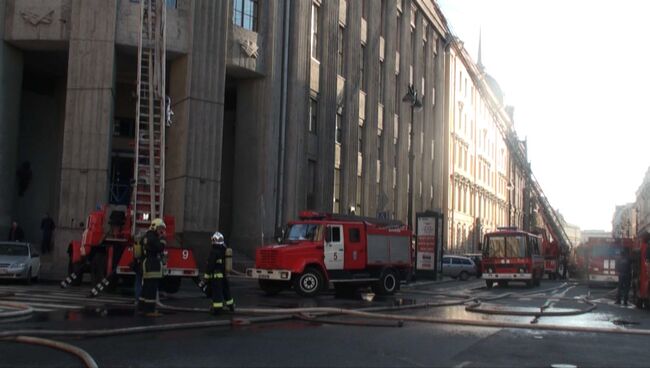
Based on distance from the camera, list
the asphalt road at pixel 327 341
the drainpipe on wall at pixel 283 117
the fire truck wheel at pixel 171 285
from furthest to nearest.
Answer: the drainpipe on wall at pixel 283 117
the fire truck wheel at pixel 171 285
the asphalt road at pixel 327 341

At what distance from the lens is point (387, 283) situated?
Result: 22469 mm

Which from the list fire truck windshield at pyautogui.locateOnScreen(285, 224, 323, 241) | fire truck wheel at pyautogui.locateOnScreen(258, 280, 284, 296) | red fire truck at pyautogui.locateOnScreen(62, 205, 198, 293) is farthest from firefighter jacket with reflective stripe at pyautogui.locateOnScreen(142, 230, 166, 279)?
fire truck windshield at pyautogui.locateOnScreen(285, 224, 323, 241)

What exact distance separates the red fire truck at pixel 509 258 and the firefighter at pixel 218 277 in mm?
20500

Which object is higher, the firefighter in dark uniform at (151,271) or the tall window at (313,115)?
the tall window at (313,115)

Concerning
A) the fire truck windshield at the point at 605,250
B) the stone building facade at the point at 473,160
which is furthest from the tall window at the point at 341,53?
the stone building facade at the point at 473,160

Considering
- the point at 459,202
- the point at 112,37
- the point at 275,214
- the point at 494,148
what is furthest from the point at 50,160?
the point at 494,148

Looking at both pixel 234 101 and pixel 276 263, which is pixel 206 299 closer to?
pixel 276 263

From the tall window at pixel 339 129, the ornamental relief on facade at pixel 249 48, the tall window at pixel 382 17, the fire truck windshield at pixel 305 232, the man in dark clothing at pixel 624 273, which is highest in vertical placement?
the tall window at pixel 382 17

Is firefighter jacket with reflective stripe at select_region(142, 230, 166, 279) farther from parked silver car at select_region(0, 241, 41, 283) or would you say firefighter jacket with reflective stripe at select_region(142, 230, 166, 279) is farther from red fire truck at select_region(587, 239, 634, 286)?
red fire truck at select_region(587, 239, 634, 286)

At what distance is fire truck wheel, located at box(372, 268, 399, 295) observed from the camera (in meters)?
22.2

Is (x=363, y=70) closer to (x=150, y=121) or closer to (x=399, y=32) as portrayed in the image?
(x=399, y=32)

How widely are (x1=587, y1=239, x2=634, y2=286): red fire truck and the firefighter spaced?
2550 centimetres

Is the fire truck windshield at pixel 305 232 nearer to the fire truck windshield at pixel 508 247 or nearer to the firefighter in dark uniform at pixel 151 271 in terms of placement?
the firefighter in dark uniform at pixel 151 271

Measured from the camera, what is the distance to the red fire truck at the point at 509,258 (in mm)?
32250
